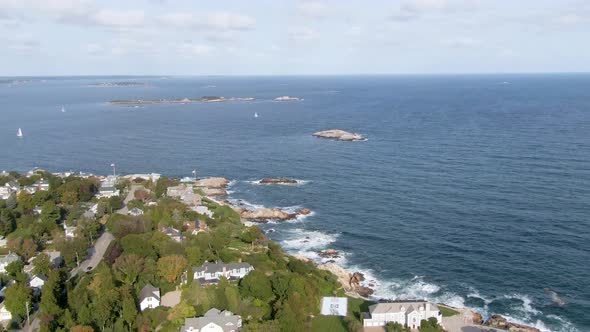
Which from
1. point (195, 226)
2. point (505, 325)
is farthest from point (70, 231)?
point (505, 325)

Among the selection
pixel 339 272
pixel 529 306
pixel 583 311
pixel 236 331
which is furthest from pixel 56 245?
pixel 583 311

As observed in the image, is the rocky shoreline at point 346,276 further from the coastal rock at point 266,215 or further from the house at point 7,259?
the house at point 7,259

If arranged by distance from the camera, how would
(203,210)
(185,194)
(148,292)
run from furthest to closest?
(185,194) → (203,210) → (148,292)

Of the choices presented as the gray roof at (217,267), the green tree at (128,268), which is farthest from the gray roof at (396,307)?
the green tree at (128,268)

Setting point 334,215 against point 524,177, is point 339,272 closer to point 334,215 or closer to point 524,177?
point 334,215

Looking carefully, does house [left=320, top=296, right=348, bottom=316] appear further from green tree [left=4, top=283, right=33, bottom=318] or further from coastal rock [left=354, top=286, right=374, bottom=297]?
green tree [left=4, top=283, right=33, bottom=318]

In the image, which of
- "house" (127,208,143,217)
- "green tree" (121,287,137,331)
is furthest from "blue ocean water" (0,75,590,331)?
"green tree" (121,287,137,331)

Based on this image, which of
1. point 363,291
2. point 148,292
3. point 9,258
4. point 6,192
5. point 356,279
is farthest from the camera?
point 6,192

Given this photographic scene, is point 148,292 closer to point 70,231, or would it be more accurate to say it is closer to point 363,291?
point 363,291
